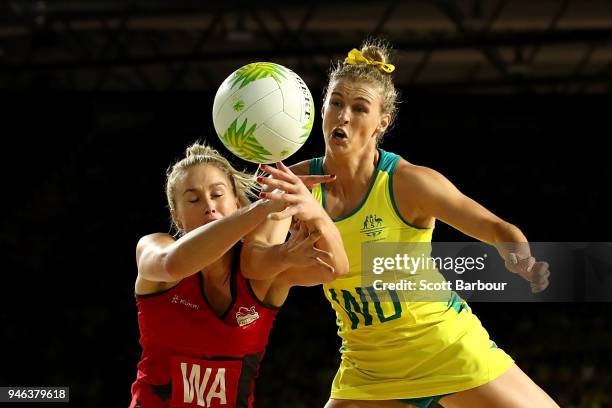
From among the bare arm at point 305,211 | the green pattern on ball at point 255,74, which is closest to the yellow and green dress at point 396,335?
the bare arm at point 305,211

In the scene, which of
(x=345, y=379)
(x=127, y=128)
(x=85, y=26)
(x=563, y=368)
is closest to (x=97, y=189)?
(x=127, y=128)

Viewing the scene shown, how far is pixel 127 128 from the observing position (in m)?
11.4

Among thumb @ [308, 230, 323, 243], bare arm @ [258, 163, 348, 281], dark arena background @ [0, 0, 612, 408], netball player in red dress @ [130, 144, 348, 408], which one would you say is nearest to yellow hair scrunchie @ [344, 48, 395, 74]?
netball player in red dress @ [130, 144, 348, 408]

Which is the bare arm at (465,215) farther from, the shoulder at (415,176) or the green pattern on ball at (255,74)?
the green pattern on ball at (255,74)

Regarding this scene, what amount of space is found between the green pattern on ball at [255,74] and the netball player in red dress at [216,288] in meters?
0.32

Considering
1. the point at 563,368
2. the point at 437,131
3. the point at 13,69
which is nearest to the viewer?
the point at 563,368

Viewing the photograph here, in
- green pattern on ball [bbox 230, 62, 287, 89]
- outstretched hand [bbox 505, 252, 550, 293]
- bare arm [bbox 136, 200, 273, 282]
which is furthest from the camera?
green pattern on ball [bbox 230, 62, 287, 89]

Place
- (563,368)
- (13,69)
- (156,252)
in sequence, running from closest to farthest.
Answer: (156,252) < (563,368) < (13,69)

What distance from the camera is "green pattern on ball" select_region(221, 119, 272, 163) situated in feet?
10.4

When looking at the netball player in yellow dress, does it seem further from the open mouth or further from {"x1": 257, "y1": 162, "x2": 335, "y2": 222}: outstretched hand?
{"x1": 257, "y1": 162, "x2": 335, "y2": 222}: outstretched hand

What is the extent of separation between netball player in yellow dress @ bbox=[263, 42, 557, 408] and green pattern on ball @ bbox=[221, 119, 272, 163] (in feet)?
1.37

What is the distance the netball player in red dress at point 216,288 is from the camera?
300 cm

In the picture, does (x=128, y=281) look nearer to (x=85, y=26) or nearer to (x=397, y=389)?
(x=85, y=26)

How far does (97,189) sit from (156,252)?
7850 millimetres
